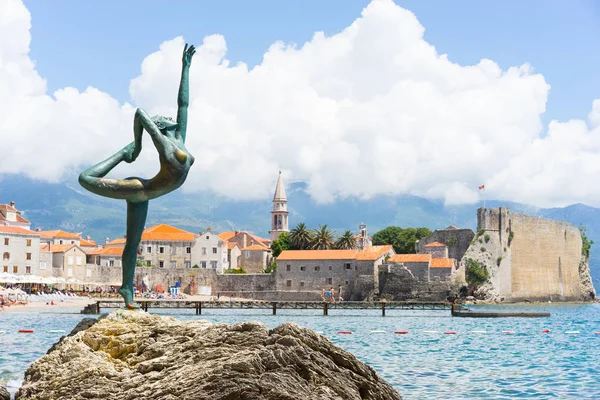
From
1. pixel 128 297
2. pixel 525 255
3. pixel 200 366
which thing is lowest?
pixel 200 366

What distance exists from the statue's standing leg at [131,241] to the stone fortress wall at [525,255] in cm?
6901

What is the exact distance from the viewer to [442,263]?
74.2 meters

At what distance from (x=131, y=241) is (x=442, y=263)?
67.7m

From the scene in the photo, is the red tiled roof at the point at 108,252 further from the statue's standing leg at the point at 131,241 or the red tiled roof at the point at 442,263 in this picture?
the statue's standing leg at the point at 131,241

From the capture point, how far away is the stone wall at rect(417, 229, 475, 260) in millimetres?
79250

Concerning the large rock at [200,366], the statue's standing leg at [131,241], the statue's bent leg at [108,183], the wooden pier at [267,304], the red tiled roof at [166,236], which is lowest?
the wooden pier at [267,304]

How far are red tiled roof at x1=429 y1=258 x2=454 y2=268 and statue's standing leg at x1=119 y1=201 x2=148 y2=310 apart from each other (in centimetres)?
6696

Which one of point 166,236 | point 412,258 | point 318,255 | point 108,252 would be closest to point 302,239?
point 318,255

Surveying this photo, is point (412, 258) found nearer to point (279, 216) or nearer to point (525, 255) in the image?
point (525, 255)

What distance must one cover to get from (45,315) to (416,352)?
28393 millimetres

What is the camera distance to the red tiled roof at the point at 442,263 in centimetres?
7362

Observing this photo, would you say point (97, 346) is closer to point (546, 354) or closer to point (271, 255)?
point (546, 354)

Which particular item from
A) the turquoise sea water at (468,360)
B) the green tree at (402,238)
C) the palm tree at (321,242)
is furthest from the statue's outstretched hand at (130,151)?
the green tree at (402,238)

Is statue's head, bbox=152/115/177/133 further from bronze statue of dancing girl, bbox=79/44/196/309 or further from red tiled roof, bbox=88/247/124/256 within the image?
red tiled roof, bbox=88/247/124/256
